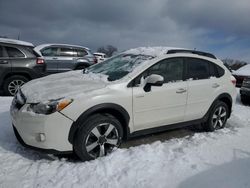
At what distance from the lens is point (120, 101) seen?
13.0 ft

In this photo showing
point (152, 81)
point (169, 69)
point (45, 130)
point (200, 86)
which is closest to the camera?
point (45, 130)

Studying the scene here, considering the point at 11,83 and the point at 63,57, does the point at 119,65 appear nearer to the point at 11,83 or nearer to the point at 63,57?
the point at 11,83

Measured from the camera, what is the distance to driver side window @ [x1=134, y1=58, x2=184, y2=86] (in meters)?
4.43

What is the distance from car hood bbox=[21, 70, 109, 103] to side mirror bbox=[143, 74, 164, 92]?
0.60 m

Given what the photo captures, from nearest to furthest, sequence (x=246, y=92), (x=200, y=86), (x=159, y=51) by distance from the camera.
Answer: (x=159, y=51), (x=200, y=86), (x=246, y=92)

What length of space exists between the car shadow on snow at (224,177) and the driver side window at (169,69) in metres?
1.55

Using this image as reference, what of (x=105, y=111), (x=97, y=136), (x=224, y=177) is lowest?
(x=224, y=177)

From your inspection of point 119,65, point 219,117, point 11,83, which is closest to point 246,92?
point 219,117

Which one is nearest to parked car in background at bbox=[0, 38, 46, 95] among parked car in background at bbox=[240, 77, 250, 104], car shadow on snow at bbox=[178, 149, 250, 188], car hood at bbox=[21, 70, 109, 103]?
car hood at bbox=[21, 70, 109, 103]

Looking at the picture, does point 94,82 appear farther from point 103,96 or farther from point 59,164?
point 59,164

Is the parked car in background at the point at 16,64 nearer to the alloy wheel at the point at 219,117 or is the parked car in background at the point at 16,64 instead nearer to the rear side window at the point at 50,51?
the rear side window at the point at 50,51

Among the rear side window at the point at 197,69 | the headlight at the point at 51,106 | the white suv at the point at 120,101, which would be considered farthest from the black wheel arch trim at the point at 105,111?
the rear side window at the point at 197,69

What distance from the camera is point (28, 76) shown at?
8086mm

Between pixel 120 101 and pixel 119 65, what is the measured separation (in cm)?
100
